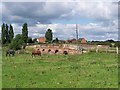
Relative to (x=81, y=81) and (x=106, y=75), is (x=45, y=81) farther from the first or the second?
(x=106, y=75)

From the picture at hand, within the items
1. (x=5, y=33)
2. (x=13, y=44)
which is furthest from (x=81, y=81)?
(x=5, y=33)

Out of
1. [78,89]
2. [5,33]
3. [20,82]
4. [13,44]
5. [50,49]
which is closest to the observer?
[78,89]

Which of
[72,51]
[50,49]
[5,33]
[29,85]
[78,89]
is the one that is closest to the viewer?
[78,89]

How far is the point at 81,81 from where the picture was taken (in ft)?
54.2

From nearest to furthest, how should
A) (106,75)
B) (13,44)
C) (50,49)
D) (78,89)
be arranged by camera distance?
(78,89) → (106,75) → (50,49) → (13,44)

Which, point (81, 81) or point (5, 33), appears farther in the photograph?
point (5, 33)

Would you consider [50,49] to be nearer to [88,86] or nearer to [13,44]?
[13,44]

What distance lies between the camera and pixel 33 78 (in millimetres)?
18094

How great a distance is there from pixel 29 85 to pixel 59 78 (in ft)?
9.51

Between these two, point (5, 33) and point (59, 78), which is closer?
point (59, 78)

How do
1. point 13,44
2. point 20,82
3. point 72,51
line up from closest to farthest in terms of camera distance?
1. point 20,82
2. point 72,51
3. point 13,44

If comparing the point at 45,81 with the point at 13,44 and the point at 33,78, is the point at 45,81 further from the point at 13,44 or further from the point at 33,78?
the point at 13,44

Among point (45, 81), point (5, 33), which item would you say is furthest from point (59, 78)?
point (5, 33)

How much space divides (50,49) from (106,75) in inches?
1665
